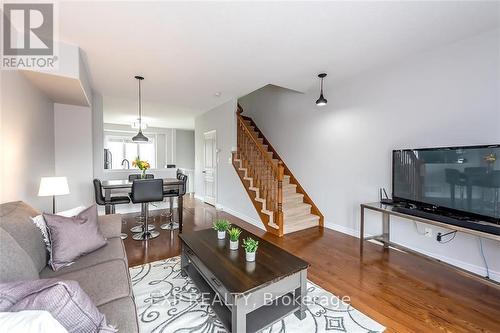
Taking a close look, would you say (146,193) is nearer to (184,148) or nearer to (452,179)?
(452,179)

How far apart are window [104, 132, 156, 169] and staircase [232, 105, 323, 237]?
17.5 ft

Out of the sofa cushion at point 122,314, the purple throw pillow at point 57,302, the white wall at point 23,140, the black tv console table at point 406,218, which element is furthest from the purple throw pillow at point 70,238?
the black tv console table at point 406,218

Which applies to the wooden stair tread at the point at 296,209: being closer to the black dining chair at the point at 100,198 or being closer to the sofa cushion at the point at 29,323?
the black dining chair at the point at 100,198

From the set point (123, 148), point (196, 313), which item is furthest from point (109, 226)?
point (123, 148)

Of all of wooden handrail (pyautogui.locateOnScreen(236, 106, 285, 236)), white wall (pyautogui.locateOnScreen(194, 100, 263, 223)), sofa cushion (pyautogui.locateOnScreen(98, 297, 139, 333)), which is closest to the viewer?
sofa cushion (pyautogui.locateOnScreen(98, 297, 139, 333))

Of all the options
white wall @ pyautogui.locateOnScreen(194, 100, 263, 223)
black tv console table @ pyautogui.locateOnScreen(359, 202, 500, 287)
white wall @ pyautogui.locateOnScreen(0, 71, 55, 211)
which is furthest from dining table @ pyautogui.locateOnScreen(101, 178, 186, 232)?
black tv console table @ pyautogui.locateOnScreen(359, 202, 500, 287)

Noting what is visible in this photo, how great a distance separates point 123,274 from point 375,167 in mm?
3402

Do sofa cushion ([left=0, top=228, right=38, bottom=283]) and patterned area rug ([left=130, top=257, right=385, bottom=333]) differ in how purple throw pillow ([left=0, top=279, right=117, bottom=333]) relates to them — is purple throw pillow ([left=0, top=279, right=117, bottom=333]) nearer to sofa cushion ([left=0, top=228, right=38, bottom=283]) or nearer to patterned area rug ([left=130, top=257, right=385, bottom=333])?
sofa cushion ([left=0, top=228, right=38, bottom=283])

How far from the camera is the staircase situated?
12.6 feet

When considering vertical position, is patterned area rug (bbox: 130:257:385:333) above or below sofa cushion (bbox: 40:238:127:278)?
below

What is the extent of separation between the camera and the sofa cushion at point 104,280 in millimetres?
1361

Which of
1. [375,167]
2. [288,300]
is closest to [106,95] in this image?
[288,300]

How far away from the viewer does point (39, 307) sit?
0.89 meters

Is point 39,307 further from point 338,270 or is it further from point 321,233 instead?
point 321,233
